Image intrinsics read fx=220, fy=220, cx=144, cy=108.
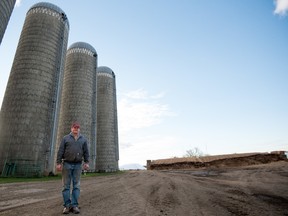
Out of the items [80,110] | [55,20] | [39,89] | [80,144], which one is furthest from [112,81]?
Answer: [80,144]

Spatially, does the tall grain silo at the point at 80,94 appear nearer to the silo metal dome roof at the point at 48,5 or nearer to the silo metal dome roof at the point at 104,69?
the silo metal dome roof at the point at 104,69

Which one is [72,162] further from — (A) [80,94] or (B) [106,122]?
(B) [106,122]

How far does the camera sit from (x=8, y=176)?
16719mm

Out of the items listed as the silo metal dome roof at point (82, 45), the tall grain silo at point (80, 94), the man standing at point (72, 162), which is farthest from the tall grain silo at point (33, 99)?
the man standing at point (72, 162)

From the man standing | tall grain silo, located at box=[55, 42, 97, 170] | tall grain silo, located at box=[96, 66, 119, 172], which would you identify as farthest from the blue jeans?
tall grain silo, located at box=[96, 66, 119, 172]

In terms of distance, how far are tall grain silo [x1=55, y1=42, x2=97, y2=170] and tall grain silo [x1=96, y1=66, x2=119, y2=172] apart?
3329 mm

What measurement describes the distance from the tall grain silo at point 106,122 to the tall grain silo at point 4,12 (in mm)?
19608

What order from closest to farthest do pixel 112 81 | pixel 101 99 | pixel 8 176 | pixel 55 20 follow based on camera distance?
pixel 8 176 → pixel 55 20 → pixel 101 99 → pixel 112 81

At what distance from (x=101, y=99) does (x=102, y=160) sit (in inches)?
391

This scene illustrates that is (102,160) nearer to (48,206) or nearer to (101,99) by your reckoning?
(101,99)

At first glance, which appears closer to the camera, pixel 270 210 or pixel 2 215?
pixel 2 215

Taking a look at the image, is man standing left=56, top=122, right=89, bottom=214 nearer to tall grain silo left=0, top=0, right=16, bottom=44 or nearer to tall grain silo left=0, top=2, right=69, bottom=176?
tall grain silo left=0, top=2, right=69, bottom=176

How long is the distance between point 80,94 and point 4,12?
12522 millimetres

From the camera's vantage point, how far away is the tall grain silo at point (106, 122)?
32938 millimetres
